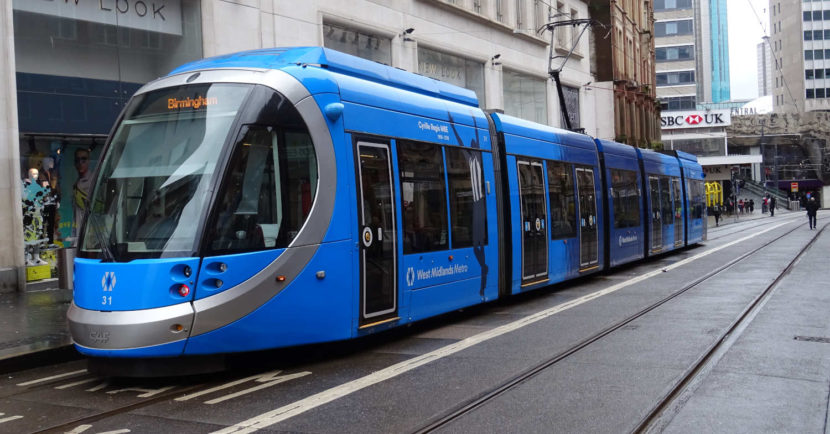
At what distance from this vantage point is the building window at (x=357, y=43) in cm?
2042

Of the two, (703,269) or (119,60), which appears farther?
(703,269)

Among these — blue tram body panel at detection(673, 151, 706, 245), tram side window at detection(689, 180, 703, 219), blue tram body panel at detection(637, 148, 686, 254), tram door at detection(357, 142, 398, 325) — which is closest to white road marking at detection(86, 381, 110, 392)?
tram door at detection(357, 142, 398, 325)

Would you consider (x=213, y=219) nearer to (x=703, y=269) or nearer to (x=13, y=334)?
(x=13, y=334)

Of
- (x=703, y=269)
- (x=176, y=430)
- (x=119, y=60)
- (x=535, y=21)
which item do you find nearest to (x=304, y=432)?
(x=176, y=430)

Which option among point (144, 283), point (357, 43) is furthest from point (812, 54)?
point (144, 283)

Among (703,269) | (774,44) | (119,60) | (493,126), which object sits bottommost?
(703,269)

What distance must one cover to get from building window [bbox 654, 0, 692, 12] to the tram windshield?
339 ft

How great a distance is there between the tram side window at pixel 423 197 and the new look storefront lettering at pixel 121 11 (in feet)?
26.4

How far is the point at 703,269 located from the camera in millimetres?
18641

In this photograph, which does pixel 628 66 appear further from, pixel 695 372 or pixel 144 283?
pixel 144 283

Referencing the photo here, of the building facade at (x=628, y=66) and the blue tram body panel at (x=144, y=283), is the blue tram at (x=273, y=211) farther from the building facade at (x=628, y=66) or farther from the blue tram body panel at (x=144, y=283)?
the building facade at (x=628, y=66)

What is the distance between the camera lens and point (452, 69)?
84.8ft

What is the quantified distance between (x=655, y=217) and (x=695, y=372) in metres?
15.0

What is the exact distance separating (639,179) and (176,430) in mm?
16794
